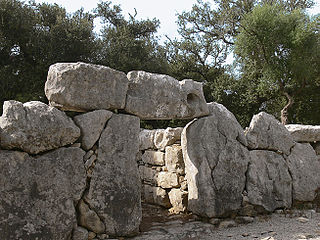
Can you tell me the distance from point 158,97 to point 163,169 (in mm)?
Answer: 2564

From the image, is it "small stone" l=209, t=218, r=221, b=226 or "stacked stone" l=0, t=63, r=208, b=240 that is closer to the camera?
"stacked stone" l=0, t=63, r=208, b=240

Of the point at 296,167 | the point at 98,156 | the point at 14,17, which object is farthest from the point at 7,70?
the point at 296,167

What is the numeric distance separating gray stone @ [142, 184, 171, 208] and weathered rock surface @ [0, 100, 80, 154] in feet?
10.5

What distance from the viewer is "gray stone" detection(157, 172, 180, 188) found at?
6.31 metres

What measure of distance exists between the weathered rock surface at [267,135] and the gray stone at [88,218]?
318 centimetres

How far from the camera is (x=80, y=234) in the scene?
3896 millimetres

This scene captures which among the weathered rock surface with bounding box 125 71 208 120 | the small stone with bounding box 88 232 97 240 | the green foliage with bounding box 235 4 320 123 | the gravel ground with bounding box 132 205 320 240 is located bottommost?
the gravel ground with bounding box 132 205 320 240

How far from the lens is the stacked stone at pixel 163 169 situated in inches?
245

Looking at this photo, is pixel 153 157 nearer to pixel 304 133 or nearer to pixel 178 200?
pixel 178 200

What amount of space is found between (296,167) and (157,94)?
3.50 meters

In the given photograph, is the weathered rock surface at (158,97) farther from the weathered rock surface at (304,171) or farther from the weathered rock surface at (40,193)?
the weathered rock surface at (304,171)

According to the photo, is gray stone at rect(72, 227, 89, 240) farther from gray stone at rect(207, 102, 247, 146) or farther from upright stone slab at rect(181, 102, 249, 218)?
gray stone at rect(207, 102, 247, 146)

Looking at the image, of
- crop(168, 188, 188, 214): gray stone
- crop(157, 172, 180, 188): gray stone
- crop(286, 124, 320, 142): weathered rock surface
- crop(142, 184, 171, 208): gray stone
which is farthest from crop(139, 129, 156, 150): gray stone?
crop(286, 124, 320, 142): weathered rock surface

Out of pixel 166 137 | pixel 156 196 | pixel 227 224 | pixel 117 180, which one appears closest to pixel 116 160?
pixel 117 180
